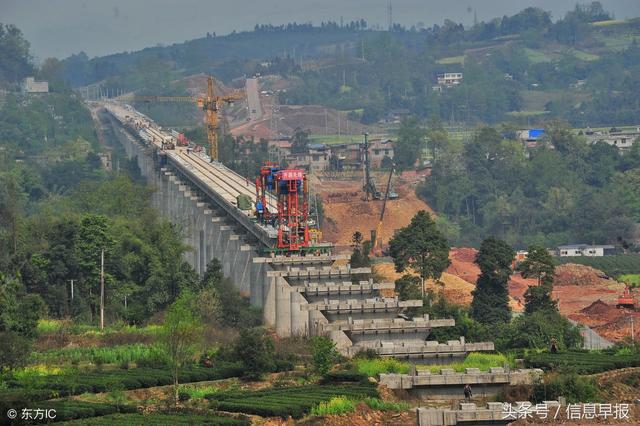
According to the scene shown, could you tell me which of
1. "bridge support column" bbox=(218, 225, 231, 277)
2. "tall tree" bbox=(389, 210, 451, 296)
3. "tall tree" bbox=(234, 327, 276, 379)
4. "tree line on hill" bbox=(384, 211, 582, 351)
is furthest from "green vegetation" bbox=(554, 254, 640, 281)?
"tall tree" bbox=(234, 327, 276, 379)

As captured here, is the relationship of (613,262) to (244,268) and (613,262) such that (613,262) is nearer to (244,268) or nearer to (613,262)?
(613,262)

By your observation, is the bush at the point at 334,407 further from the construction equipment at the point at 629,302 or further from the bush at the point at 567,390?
the construction equipment at the point at 629,302

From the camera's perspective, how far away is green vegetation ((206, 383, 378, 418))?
65562 millimetres

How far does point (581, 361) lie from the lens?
247 ft

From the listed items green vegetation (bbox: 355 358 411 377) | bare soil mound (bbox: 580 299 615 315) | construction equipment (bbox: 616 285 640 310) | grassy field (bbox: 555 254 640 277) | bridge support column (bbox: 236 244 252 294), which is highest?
Answer: green vegetation (bbox: 355 358 411 377)

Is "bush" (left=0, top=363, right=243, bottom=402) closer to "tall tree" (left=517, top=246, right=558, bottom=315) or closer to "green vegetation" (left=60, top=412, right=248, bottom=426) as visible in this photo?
"green vegetation" (left=60, top=412, right=248, bottom=426)

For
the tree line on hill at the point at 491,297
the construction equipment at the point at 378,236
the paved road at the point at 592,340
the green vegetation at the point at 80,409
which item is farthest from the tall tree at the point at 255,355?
the construction equipment at the point at 378,236

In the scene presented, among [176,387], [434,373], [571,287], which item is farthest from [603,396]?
[571,287]

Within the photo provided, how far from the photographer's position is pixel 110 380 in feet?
235

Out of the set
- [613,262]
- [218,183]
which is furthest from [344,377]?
[613,262]

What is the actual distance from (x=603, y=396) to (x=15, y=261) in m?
38.7

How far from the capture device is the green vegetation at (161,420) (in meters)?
62.2

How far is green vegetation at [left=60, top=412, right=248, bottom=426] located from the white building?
105445mm

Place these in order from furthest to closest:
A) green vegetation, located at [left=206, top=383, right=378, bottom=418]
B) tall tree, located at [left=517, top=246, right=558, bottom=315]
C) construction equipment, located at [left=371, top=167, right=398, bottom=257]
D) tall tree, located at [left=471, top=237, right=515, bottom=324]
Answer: construction equipment, located at [left=371, top=167, right=398, bottom=257] < tall tree, located at [left=471, top=237, right=515, bottom=324] < tall tree, located at [left=517, top=246, right=558, bottom=315] < green vegetation, located at [left=206, top=383, right=378, bottom=418]
